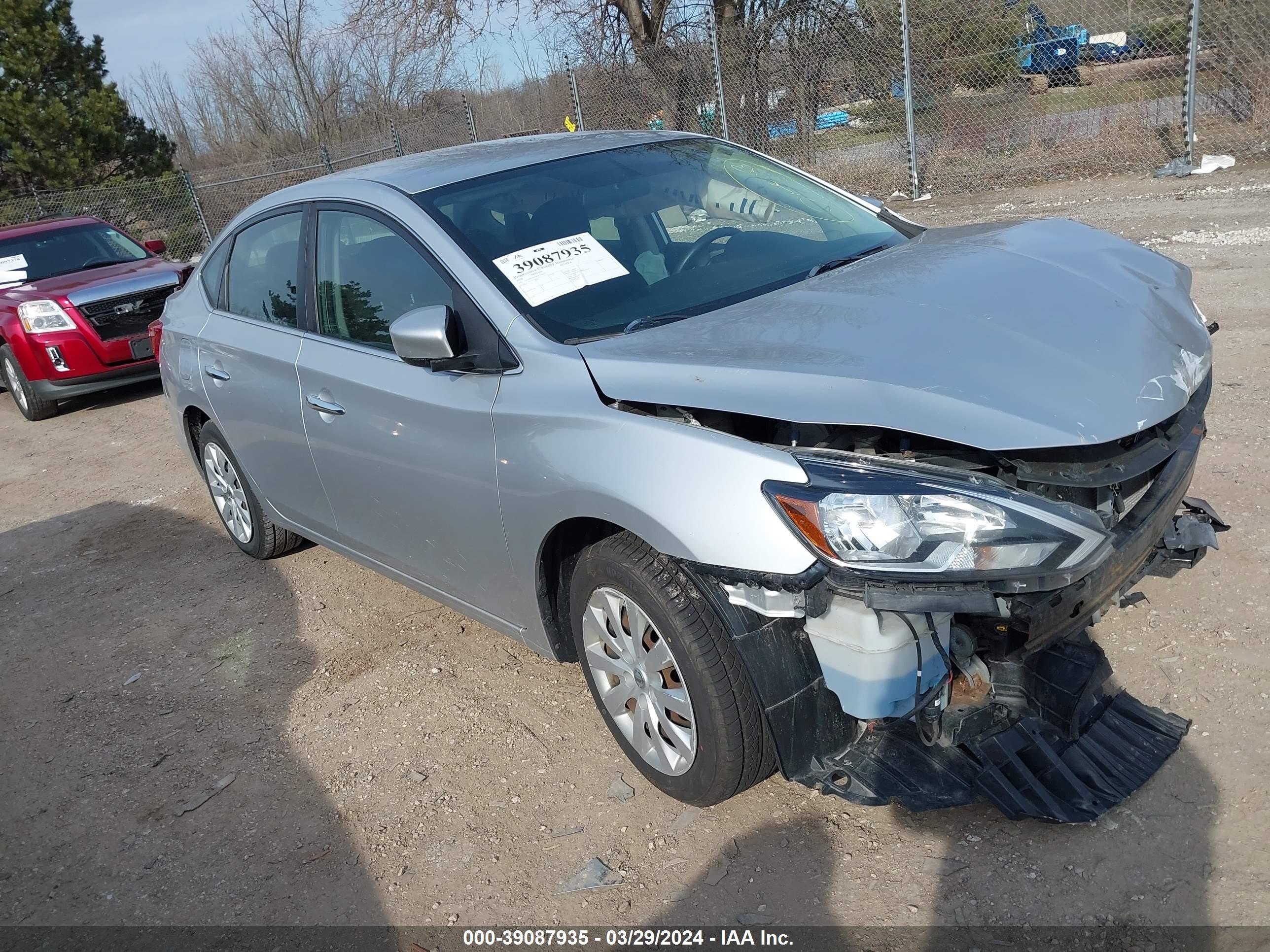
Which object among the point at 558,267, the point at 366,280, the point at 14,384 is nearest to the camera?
the point at 558,267

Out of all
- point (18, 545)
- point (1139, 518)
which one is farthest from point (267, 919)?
point (18, 545)

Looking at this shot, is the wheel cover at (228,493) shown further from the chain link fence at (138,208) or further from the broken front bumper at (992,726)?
the chain link fence at (138,208)

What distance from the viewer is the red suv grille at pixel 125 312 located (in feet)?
30.6

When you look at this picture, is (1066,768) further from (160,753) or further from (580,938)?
(160,753)

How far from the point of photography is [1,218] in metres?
19.2

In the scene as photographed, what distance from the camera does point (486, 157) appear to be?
394cm

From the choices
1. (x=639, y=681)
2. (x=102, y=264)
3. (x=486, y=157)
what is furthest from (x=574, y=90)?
(x=639, y=681)

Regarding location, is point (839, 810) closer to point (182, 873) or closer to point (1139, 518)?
point (1139, 518)

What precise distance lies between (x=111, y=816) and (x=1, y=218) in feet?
64.1

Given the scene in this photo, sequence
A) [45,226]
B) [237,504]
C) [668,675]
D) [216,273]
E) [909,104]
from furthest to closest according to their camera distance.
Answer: [909,104] → [45,226] → [237,504] → [216,273] → [668,675]

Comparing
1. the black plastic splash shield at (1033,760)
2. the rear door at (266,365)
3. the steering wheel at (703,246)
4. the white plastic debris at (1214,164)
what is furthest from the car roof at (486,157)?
the white plastic debris at (1214,164)

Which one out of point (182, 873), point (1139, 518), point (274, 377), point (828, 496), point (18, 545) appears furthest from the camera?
point (18, 545)

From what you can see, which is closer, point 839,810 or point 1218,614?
point 839,810

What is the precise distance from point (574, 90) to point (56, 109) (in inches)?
432
